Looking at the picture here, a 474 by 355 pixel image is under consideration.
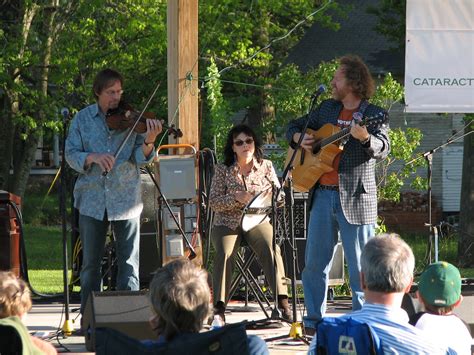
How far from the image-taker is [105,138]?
6.86m

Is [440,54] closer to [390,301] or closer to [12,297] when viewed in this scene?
[390,301]

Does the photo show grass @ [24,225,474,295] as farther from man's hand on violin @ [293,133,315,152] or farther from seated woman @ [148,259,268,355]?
seated woman @ [148,259,268,355]

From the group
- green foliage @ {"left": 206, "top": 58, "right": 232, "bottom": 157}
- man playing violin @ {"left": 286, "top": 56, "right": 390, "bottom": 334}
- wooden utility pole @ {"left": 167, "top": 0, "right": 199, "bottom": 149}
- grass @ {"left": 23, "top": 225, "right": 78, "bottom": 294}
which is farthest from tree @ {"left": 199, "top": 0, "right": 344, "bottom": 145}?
man playing violin @ {"left": 286, "top": 56, "right": 390, "bottom": 334}

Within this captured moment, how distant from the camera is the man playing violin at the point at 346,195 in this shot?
6301 mm

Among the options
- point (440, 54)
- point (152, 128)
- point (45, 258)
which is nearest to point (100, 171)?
point (152, 128)

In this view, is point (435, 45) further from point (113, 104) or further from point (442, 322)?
point (442, 322)

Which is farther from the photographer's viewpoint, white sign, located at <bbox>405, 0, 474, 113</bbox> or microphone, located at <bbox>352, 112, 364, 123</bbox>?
white sign, located at <bbox>405, 0, 474, 113</bbox>

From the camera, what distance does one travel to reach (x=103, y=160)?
21.6 ft

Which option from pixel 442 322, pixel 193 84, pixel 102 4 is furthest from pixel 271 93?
pixel 442 322

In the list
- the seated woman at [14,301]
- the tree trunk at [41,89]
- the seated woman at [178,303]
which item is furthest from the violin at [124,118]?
the tree trunk at [41,89]

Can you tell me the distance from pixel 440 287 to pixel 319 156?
258 centimetres

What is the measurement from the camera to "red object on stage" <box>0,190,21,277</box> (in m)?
8.01

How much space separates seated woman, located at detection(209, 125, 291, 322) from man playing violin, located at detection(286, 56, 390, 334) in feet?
3.45

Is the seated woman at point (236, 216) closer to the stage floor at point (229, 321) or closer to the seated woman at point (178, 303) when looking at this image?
the stage floor at point (229, 321)
